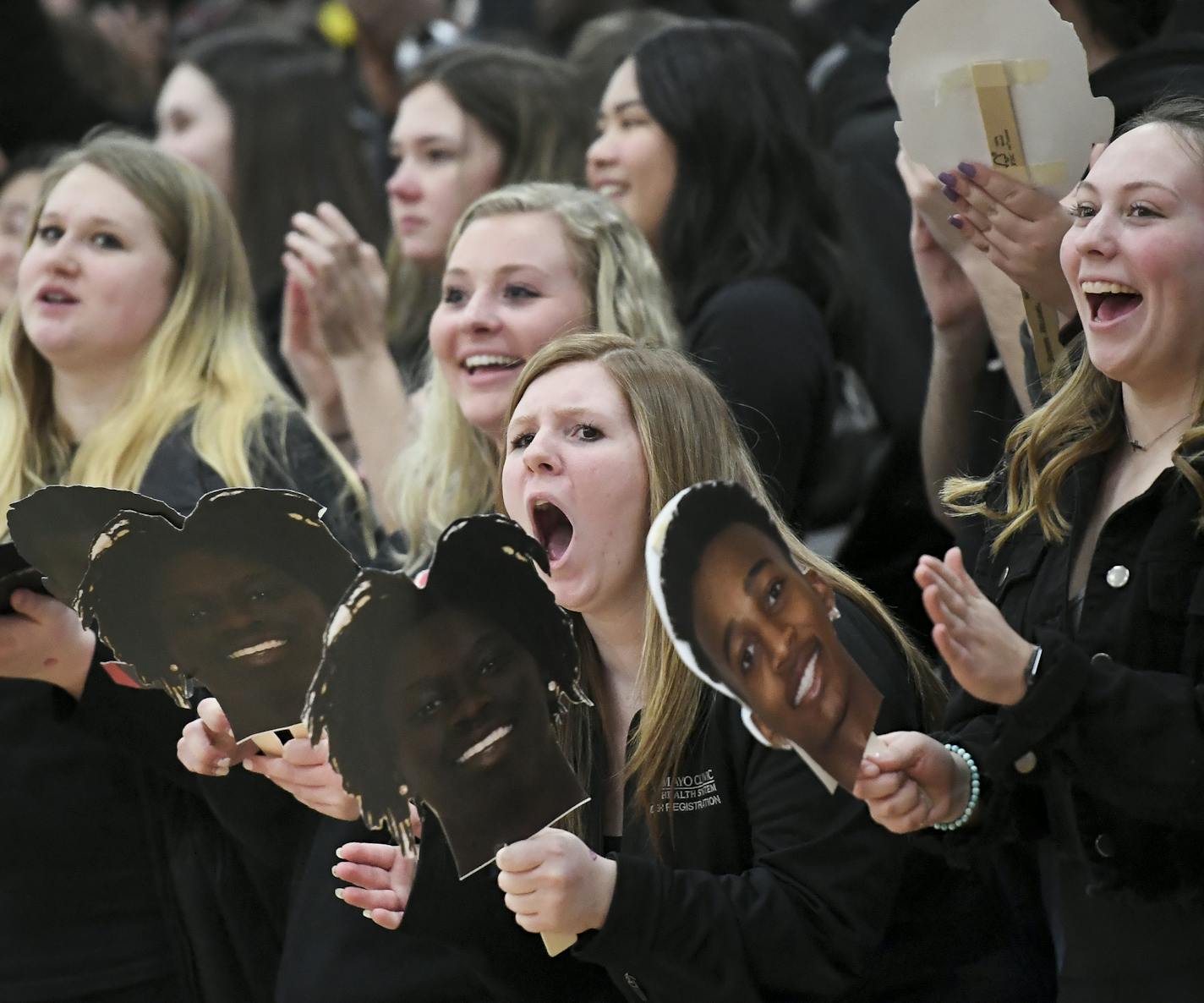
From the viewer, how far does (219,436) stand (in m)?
3.09

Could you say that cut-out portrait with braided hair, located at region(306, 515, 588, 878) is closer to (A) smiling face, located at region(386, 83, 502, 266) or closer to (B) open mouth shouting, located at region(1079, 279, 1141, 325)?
(B) open mouth shouting, located at region(1079, 279, 1141, 325)

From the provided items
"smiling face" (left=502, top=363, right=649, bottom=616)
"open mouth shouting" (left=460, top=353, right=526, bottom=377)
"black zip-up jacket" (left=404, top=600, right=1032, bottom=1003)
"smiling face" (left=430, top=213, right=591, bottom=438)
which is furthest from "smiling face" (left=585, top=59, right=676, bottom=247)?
"black zip-up jacket" (left=404, top=600, right=1032, bottom=1003)

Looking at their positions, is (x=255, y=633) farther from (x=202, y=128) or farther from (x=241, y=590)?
(x=202, y=128)

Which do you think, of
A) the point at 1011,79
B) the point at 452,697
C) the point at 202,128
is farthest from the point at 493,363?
the point at 202,128

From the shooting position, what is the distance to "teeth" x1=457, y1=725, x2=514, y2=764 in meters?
1.94

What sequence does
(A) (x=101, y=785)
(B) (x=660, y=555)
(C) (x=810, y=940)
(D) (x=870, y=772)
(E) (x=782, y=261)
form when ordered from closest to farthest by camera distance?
(B) (x=660, y=555) → (D) (x=870, y=772) → (C) (x=810, y=940) → (A) (x=101, y=785) → (E) (x=782, y=261)

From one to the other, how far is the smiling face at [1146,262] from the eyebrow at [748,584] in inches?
21.4

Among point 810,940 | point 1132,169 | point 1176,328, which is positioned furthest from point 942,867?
point 1132,169

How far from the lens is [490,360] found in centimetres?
297

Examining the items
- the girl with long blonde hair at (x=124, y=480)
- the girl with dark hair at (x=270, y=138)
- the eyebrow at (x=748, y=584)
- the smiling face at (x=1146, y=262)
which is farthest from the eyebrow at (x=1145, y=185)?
the girl with dark hair at (x=270, y=138)

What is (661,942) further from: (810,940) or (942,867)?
(942,867)

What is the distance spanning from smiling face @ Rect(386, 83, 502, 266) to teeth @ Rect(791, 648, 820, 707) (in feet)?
7.39

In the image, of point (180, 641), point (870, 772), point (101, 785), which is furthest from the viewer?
point (101, 785)

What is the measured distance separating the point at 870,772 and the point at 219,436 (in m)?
1.56
